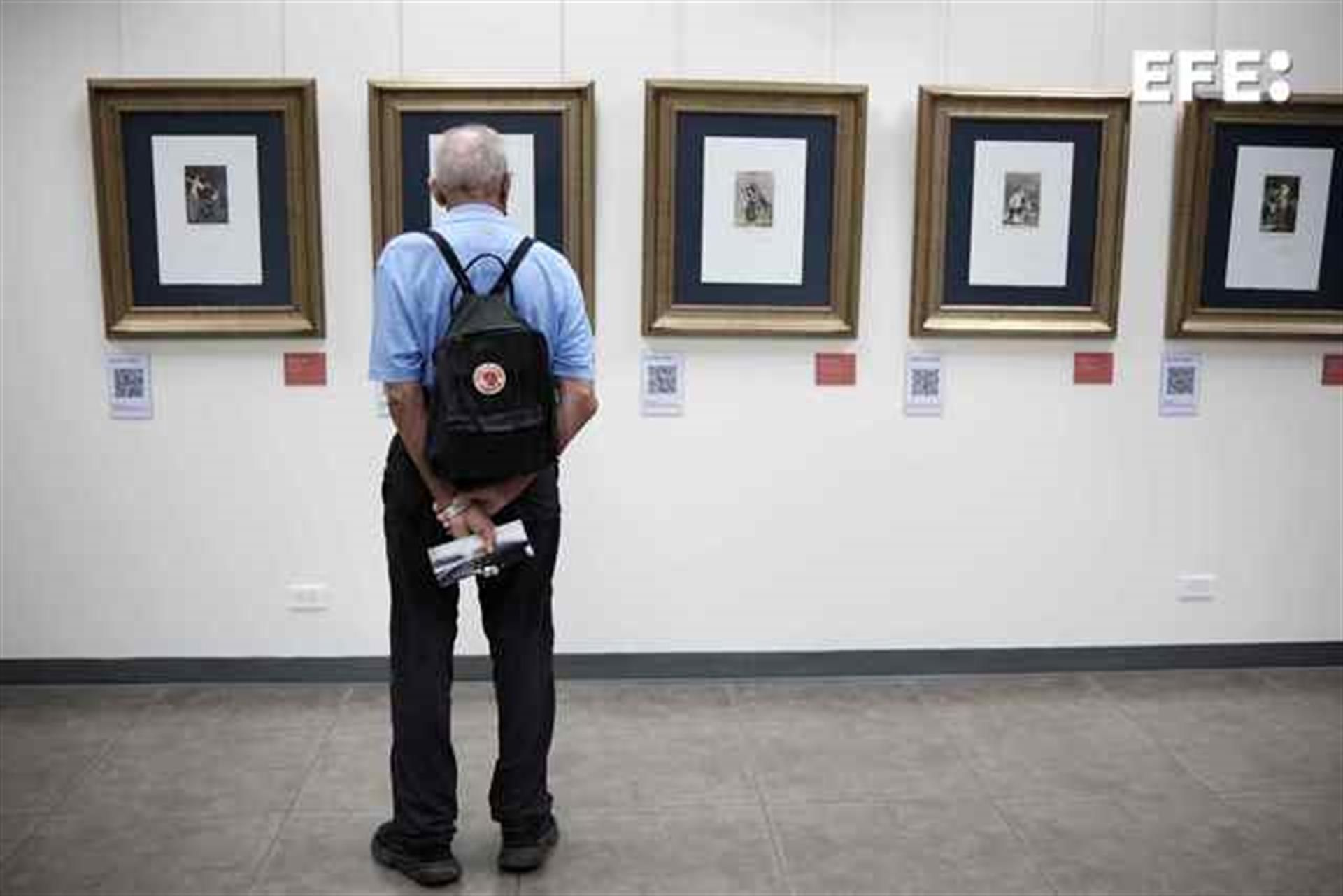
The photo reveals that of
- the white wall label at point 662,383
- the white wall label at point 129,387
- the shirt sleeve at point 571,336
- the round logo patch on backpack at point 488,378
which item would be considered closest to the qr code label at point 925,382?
the white wall label at point 662,383

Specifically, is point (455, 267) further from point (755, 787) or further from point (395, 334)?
point (755, 787)

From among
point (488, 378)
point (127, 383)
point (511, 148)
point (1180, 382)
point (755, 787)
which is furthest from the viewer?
point (1180, 382)

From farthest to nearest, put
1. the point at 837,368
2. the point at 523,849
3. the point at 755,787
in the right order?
the point at 837,368
the point at 755,787
the point at 523,849

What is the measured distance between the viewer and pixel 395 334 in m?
2.55

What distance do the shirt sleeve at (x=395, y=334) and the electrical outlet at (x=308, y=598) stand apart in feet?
5.12

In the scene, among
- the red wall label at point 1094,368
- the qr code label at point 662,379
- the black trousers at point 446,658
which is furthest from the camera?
the red wall label at point 1094,368

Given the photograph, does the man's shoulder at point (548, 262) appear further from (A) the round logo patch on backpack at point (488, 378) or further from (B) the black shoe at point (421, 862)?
(B) the black shoe at point (421, 862)

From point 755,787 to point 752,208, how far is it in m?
1.72

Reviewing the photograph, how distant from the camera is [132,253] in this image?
3.71 metres

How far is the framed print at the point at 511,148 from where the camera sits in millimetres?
3656

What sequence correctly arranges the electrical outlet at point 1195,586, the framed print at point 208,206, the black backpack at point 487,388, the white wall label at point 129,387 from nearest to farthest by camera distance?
the black backpack at point 487,388
the framed print at point 208,206
the white wall label at point 129,387
the electrical outlet at point 1195,586

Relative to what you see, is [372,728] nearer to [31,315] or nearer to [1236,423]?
[31,315]

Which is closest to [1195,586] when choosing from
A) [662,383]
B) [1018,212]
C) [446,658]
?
[1018,212]

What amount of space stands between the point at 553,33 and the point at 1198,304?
2.20 metres
